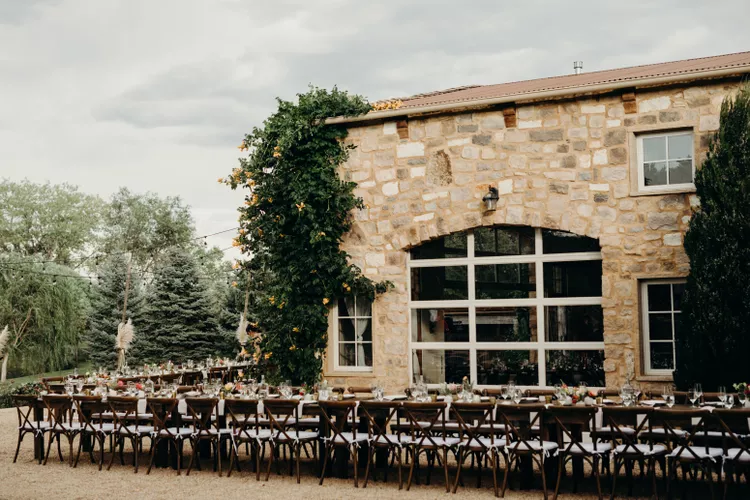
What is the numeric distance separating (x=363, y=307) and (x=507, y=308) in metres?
2.08

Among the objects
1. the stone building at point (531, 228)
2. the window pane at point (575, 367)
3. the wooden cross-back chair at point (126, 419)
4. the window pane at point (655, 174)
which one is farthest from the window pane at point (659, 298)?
the wooden cross-back chair at point (126, 419)

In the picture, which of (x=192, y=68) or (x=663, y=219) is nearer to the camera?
(x=663, y=219)

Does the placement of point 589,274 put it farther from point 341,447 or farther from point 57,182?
point 57,182

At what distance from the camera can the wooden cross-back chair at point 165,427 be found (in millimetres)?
8148

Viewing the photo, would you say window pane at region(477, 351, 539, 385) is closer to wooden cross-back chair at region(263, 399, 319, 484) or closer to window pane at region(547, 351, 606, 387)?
window pane at region(547, 351, 606, 387)

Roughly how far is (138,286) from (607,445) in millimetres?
25597

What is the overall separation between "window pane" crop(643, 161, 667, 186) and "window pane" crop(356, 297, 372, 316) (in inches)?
160

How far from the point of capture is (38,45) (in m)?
17.5

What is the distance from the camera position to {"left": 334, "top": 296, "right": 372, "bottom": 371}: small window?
37.8 feet

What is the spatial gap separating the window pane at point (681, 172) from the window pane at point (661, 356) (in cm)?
200

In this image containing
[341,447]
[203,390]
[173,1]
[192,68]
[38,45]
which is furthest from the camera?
[192,68]

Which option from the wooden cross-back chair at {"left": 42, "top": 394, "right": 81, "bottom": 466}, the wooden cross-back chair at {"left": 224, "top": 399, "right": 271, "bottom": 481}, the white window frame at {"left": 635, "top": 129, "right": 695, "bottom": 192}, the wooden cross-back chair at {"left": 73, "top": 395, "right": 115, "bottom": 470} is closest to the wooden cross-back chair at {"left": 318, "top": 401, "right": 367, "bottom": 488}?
the wooden cross-back chair at {"left": 224, "top": 399, "right": 271, "bottom": 481}

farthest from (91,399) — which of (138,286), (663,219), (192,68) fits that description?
(138,286)

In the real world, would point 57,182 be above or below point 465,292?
above
